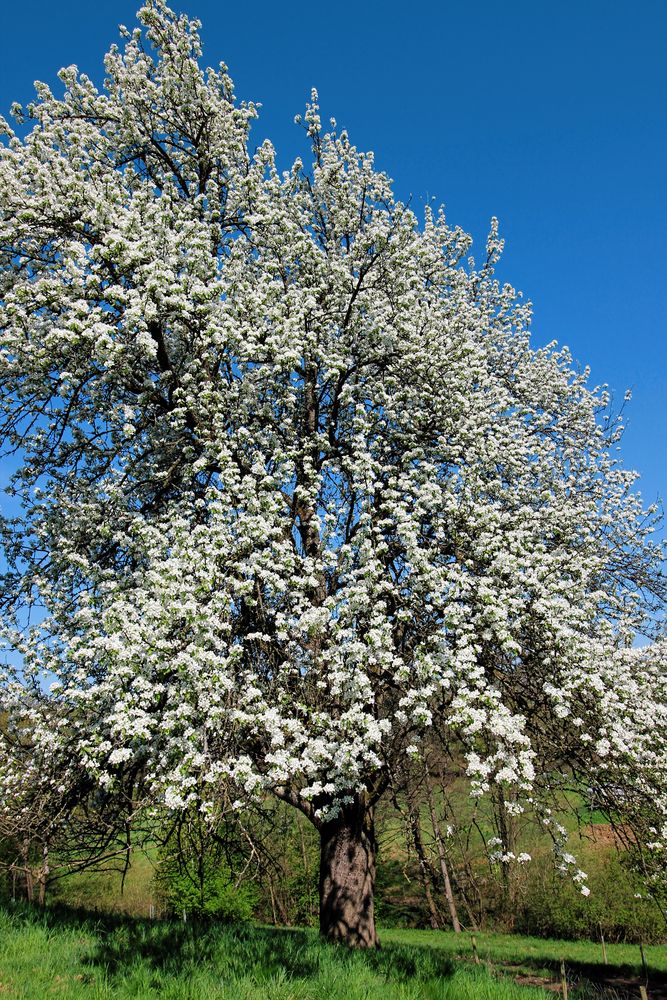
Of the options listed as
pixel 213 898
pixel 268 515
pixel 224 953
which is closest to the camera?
pixel 224 953

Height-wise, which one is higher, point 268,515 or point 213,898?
point 268,515

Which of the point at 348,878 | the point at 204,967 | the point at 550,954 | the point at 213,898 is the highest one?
the point at 348,878

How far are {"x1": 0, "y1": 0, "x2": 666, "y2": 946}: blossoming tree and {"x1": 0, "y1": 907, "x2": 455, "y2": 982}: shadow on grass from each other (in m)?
1.41

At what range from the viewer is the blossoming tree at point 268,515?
797 cm

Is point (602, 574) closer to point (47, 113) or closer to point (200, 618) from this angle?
point (200, 618)

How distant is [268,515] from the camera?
9.29 metres

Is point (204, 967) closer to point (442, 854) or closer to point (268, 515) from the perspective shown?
point (268, 515)

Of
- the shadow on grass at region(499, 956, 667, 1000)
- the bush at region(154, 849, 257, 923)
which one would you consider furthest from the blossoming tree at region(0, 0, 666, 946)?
the bush at region(154, 849, 257, 923)

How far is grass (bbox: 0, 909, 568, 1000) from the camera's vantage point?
5.70 metres

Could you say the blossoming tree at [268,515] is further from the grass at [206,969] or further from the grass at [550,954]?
the grass at [550,954]

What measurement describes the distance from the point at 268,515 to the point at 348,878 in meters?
5.86

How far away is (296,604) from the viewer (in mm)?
9266

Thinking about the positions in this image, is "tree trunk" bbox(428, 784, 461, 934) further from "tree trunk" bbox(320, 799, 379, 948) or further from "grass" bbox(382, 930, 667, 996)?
"tree trunk" bbox(320, 799, 379, 948)

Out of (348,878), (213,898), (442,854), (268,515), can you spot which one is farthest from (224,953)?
(213,898)
